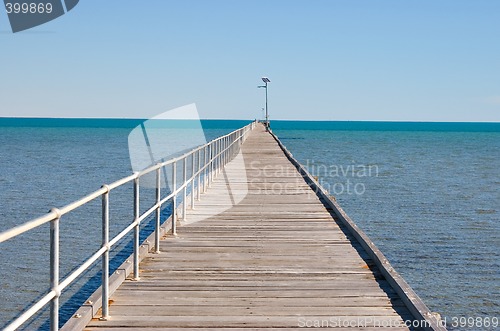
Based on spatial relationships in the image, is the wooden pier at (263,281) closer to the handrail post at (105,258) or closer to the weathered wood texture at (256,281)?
the weathered wood texture at (256,281)

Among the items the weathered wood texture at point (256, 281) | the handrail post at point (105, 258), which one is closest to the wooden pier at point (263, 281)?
the weathered wood texture at point (256, 281)

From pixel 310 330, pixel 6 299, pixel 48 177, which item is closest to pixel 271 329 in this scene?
pixel 310 330

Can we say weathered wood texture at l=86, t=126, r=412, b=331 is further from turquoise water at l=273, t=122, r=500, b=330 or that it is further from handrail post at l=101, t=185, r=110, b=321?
turquoise water at l=273, t=122, r=500, b=330

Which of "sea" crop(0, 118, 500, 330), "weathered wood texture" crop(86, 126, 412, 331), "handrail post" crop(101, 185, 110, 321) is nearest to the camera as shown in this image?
"handrail post" crop(101, 185, 110, 321)

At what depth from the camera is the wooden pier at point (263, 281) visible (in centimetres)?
594

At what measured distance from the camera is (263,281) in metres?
7.29

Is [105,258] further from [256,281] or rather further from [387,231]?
[387,231]

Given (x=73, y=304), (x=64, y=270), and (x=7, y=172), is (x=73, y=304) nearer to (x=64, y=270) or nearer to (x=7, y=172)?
(x=64, y=270)

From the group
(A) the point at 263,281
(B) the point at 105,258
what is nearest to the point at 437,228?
(A) the point at 263,281

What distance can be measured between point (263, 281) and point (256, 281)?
0.07m

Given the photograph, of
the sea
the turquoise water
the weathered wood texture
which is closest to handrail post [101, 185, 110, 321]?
the weathered wood texture

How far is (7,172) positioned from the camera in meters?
40.5

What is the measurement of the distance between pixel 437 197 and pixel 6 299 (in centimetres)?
2032

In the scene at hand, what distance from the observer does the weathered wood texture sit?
19.5 feet
